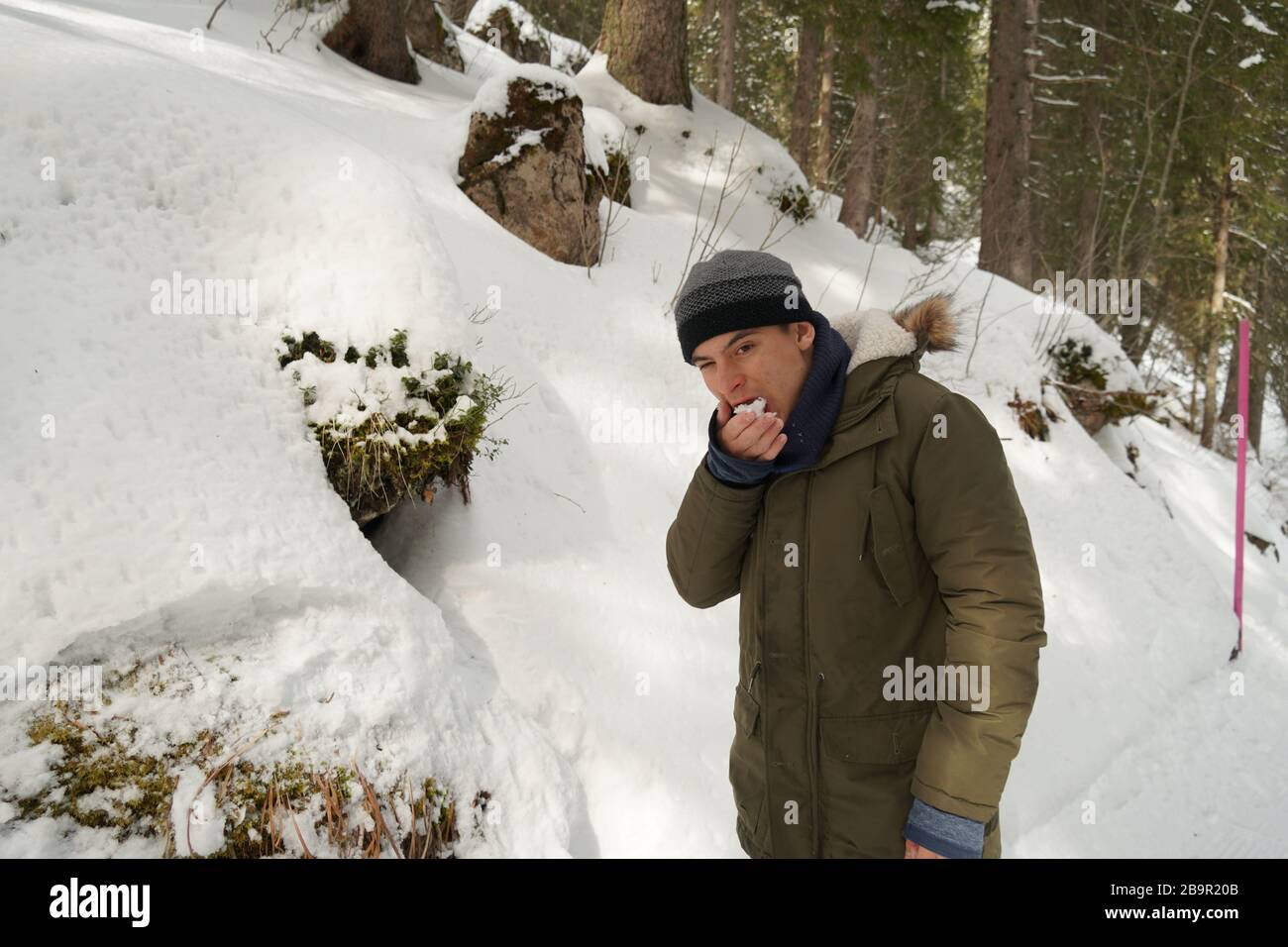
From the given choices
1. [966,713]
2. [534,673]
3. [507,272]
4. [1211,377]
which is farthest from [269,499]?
[1211,377]

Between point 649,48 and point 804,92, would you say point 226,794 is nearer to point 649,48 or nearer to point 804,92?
point 649,48

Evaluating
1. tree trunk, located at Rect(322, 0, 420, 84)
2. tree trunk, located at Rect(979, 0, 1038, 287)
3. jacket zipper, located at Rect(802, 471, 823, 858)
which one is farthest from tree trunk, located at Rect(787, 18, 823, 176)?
jacket zipper, located at Rect(802, 471, 823, 858)

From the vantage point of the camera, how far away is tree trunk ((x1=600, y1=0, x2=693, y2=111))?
8.77 m

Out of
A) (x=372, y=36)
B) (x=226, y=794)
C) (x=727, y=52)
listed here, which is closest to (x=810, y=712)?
(x=226, y=794)

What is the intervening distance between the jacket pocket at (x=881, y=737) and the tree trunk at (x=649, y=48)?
898 cm

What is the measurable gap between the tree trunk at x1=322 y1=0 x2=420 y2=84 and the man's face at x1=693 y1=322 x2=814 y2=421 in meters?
8.33

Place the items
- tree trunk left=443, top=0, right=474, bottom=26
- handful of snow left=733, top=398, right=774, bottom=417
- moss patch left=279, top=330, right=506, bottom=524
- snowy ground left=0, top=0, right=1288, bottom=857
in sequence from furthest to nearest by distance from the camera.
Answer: tree trunk left=443, top=0, right=474, bottom=26 < moss patch left=279, top=330, right=506, bottom=524 < snowy ground left=0, top=0, right=1288, bottom=857 < handful of snow left=733, top=398, right=774, bottom=417

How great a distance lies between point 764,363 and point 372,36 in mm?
8604

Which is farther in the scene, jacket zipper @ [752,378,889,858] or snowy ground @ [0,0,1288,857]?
snowy ground @ [0,0,1288,857]

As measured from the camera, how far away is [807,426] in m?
1.57

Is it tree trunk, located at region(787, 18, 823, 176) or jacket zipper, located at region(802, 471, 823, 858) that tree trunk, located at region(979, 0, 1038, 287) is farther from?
jacket zipper, located at region(802, 471, 823, 858)

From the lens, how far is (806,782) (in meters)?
1.66
